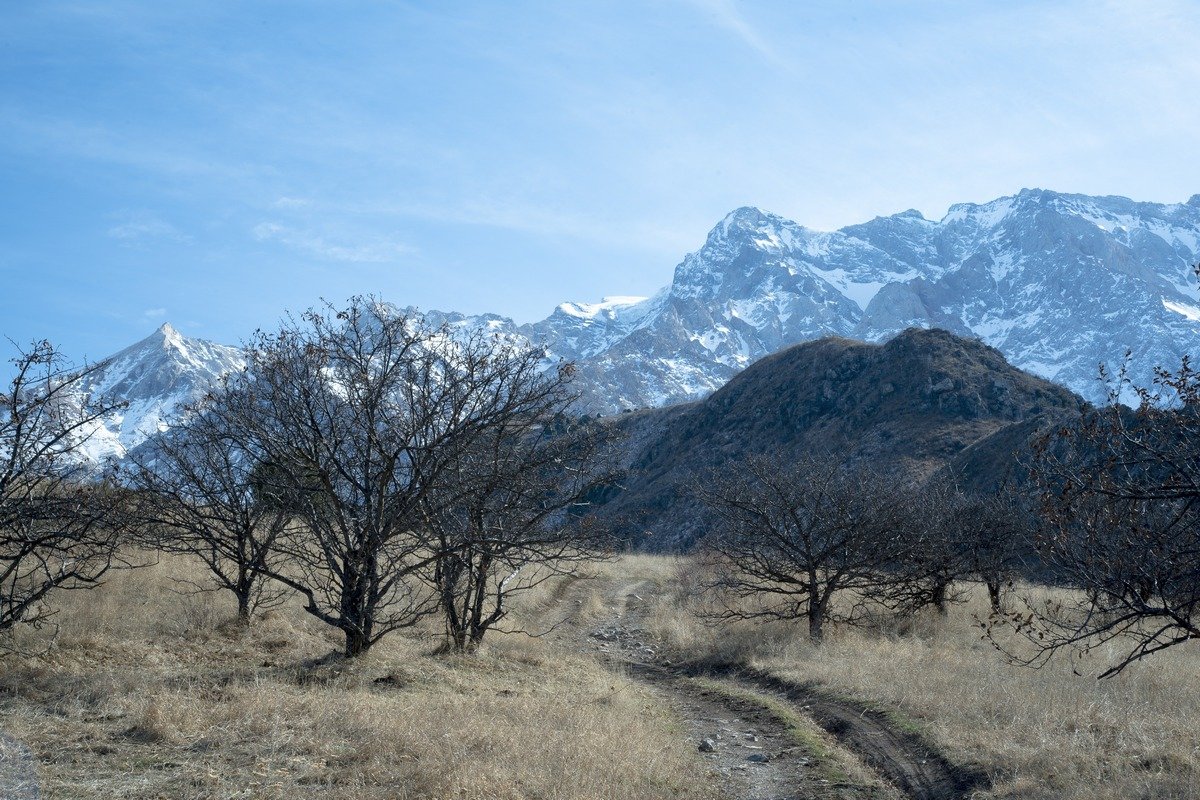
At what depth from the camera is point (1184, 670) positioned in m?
15.6

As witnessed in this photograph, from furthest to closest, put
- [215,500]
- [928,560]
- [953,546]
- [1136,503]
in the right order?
[953,546] → [928,560] → [215,500] → [1136,503]

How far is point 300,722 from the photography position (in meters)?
9.08

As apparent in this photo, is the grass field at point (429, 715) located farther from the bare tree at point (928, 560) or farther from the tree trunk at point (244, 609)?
the bare tree at point (928, 560)

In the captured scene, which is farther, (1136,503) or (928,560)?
(928,560)

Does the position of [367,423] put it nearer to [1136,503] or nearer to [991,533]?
[1136,503]

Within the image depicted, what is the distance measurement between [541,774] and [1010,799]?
4.48m

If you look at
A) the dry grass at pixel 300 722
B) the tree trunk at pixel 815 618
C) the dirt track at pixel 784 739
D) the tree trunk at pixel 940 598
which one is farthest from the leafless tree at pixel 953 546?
the dry grass at pixel 300 722

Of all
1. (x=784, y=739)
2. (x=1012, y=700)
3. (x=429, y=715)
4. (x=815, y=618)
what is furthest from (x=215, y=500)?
(x=815, y=618)

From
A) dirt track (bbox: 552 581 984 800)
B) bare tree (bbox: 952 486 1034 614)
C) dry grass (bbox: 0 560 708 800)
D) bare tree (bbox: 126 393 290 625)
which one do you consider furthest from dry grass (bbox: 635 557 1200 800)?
bare tree (bbox: 126 393 290 625)

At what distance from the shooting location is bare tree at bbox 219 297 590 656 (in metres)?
12.1

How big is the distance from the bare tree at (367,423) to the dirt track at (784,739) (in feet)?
15.8

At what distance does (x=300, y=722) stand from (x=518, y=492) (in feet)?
20.9

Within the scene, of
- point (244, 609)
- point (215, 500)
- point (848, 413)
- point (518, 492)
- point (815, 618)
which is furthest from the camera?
point (848, 413)

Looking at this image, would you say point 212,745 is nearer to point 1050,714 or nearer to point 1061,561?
point 1061,561
